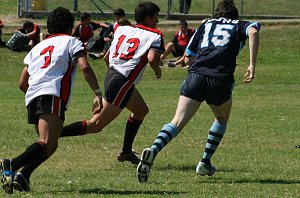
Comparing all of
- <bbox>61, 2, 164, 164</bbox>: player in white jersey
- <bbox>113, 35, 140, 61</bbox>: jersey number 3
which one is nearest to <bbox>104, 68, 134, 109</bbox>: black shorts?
<bbox>61, 2, 164, 164</bbox>: player in white jersey

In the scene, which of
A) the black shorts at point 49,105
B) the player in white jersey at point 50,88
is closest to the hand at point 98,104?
the player in white jersey at point 50,88

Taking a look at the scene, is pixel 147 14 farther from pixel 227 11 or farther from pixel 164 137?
pixel 164 137

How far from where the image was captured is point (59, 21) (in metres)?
8.59

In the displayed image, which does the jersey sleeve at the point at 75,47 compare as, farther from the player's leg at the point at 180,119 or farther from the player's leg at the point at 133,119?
the player's leg at the point at 133,119

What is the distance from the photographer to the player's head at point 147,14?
1023 cm

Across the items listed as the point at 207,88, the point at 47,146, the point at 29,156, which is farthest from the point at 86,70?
the point at 207,88

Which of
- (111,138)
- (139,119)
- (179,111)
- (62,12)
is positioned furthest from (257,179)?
(111,138)

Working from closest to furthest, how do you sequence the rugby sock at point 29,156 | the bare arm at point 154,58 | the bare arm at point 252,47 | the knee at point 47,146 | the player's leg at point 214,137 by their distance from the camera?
the rugby sock at point 29,156, the knee at point 47,146, the bare arm at point 252,47, the player's leg at point 214,137, the bare arm at point 154,58

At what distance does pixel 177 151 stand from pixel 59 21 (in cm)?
399

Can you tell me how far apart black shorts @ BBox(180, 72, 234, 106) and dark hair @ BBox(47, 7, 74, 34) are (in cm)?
146

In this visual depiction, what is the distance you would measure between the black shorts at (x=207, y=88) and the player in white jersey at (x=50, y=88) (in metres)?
1.13

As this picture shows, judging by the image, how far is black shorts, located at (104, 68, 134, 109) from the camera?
1027 cm

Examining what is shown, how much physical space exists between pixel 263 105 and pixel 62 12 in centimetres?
1058

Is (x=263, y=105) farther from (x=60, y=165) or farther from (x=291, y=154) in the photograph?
(x=60, y=165)
